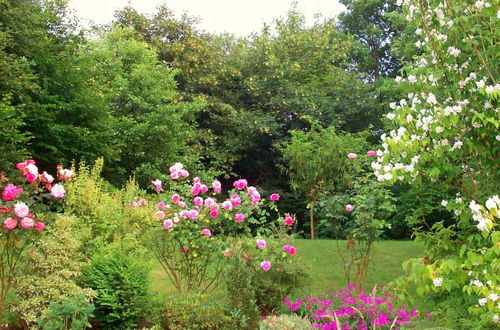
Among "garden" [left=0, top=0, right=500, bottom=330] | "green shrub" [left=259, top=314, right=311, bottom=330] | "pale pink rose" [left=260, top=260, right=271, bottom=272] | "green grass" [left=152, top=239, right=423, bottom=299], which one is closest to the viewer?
"garden" [left=0, top=0, right=500, bottom=330]

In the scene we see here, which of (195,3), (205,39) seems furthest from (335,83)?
(195,3)

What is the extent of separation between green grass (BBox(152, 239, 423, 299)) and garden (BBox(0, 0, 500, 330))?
2.5 inches

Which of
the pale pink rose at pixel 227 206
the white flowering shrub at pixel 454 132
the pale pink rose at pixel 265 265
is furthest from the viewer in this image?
the pale pink rose at pixel 227 206

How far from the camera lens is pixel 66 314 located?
368 centimetres

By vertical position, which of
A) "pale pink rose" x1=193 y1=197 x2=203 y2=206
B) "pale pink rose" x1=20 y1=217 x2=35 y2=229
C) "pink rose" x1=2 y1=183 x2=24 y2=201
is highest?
"pink rose" x1=2 y1=183 x2=24 y2=201

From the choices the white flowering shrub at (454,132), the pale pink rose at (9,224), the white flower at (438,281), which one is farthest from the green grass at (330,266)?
the pale pink rose at (9,224)

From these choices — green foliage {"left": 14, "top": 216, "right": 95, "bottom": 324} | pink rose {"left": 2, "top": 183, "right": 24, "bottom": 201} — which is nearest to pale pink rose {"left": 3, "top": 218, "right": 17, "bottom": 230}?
pink rose {"left": 2, "top": 183, "right": 24, "bottom": 201}

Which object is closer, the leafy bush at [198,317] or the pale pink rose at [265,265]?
the leafy bush at [198,317]

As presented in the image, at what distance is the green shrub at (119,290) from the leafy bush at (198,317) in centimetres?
29

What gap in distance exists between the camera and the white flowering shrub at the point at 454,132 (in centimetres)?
266

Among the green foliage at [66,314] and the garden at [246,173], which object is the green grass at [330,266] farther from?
the green foliage at [66,314]

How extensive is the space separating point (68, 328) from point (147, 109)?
1053cm

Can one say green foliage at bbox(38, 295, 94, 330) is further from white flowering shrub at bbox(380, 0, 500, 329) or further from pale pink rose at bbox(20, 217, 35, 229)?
white flowering shrub at bbox(380, 0, 500, 329)

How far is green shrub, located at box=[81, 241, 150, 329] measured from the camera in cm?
417
